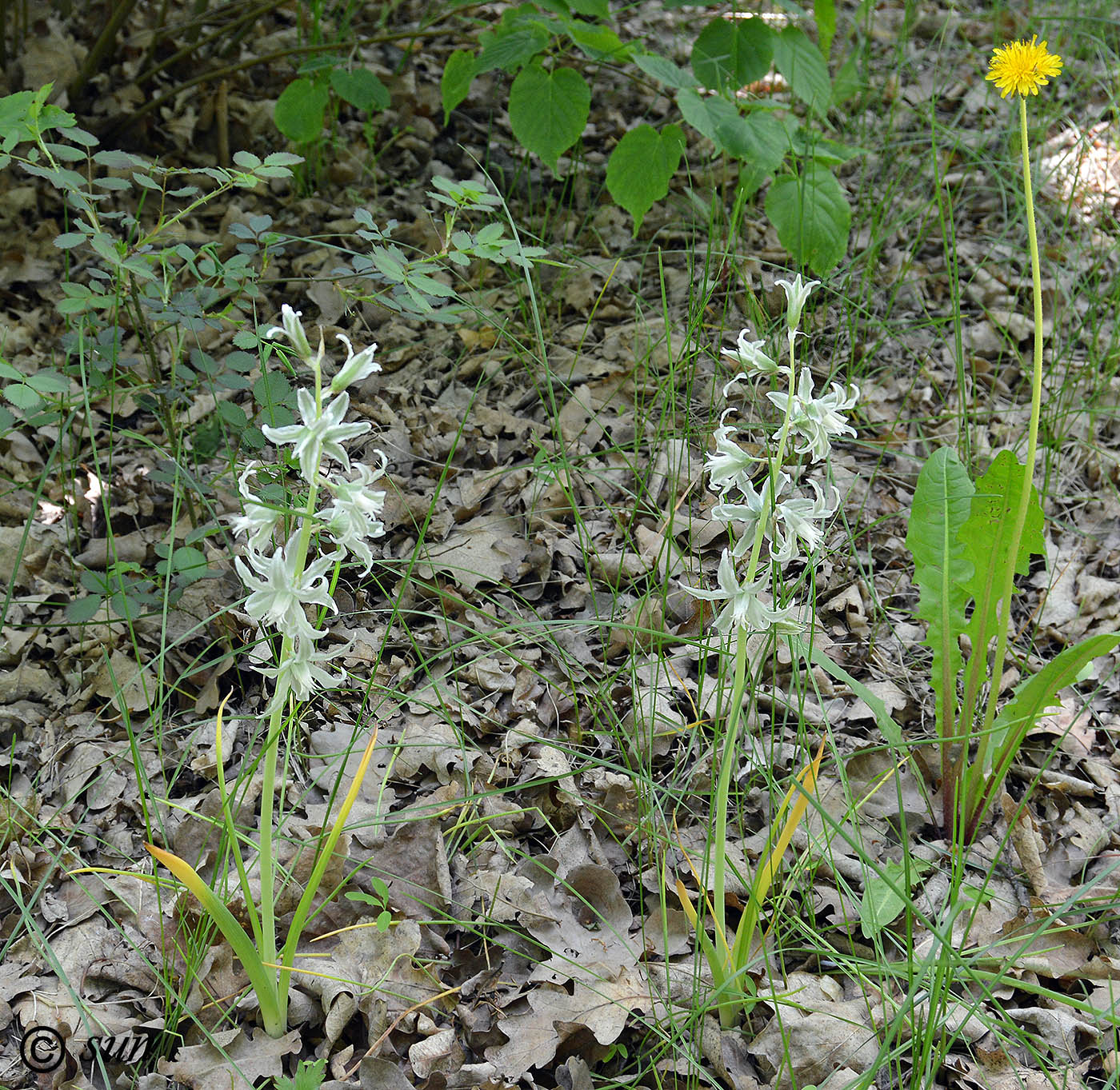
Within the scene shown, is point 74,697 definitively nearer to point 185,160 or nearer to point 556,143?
point 556,143

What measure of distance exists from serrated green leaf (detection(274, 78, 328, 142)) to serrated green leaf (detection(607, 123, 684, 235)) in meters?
1.00

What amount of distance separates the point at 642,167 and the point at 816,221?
1.58 feet

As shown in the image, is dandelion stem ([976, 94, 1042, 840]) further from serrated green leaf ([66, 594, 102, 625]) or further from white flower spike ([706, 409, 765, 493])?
serrated green leaf ([66, 594, 102, 625])

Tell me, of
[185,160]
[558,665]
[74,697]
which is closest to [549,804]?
[558,665]

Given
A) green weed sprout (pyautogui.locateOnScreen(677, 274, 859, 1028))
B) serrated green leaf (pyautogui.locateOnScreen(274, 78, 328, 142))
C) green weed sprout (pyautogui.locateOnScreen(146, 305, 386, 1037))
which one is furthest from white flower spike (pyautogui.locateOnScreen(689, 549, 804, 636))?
serrated green leaf (pyautogui.locateOnScreen(274, 78, 328, 142))

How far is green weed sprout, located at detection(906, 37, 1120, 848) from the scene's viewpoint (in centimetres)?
176

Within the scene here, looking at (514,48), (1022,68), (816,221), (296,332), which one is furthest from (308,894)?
(514,48)

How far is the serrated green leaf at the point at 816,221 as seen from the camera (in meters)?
2.53

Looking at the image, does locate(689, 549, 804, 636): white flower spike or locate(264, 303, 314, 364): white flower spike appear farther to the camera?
locate(689, 549, 804, 636): white flower spike

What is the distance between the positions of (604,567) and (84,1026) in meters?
1.43

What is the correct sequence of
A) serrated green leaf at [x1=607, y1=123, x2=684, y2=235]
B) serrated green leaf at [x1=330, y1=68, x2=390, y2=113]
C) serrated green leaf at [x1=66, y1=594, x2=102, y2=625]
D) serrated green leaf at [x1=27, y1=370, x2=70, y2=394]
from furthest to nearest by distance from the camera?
serrated green leaf at [x1=330, y1=68, x2=390, y2=113] → serrated green leaf at [x1=607, y1=123, x2=684, y2=235] → serrated green leaf at [x1=66, y1=594, x2=102, y2=625] → serrated green leaf at [x1=27, y1=370, x2=70, y2=394]

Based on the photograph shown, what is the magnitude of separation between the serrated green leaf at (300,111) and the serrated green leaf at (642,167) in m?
1.00

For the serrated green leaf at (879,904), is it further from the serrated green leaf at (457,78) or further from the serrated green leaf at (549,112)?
the serrated green leaf at (457,78)

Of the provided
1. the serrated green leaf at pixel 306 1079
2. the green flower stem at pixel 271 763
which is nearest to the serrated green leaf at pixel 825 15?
the green flower stem at pixel 271 763
